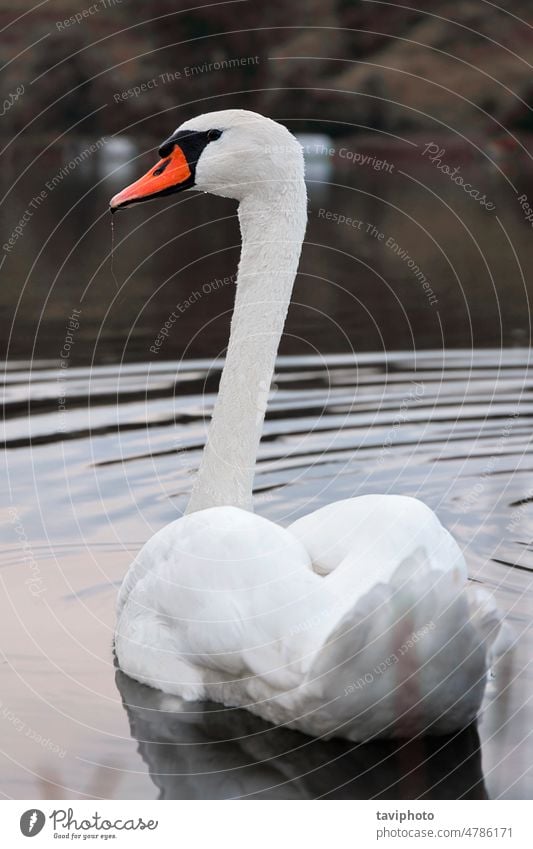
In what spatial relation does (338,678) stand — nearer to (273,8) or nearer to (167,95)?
(273,8)

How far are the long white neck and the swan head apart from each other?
61 mm

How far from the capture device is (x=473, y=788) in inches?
176

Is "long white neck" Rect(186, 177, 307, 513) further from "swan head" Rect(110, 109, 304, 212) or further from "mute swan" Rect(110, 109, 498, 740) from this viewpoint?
"mute swan" Rect(110, 109, 498, 740)

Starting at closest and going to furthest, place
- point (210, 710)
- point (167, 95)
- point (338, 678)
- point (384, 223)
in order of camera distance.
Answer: point (338, 678) < point (210, 710) < point (384, 223) < point (167, 95)

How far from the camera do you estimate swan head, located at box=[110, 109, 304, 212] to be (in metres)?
5.39

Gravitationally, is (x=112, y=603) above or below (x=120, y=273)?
below

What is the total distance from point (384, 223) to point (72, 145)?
56.6 ft

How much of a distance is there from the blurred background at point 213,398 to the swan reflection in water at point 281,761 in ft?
0.03

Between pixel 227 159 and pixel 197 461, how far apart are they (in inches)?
121

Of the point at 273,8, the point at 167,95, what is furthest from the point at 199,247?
the point at 167,95

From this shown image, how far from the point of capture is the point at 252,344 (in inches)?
218

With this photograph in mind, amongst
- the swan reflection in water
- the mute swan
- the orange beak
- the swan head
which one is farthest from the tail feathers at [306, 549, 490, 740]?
the orange beak

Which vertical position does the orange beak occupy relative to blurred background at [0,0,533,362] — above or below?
below

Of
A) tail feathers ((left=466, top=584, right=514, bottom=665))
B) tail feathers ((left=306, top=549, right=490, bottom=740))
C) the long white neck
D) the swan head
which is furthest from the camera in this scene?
the long white neck
